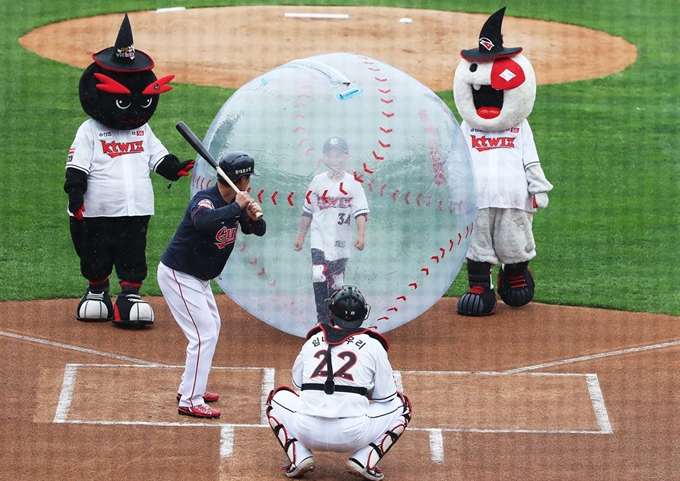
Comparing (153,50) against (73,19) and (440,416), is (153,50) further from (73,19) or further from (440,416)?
(440,416)

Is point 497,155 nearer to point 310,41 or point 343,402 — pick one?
point 343,402

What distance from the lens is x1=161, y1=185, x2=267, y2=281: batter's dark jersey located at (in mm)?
7383

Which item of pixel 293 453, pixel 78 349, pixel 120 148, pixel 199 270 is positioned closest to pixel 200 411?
pixel 199 270

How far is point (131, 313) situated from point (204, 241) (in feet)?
6.26

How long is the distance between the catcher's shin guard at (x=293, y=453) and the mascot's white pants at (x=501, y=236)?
10.8ft

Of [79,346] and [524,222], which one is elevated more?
[524,222]

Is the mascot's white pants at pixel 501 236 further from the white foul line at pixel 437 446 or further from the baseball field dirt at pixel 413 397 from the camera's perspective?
the white foul line at pixel 437 446

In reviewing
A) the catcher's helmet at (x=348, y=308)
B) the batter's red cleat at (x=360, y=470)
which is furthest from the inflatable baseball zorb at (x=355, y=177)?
the batter's red cleat at (x=360, y=470)

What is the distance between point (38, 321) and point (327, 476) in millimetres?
3316

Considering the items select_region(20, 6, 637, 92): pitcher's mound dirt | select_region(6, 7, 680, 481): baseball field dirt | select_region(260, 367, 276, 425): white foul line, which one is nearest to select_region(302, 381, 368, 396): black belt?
select_region(6, 7, 680, 481): baseball field dirt

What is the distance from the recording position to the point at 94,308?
9359mm

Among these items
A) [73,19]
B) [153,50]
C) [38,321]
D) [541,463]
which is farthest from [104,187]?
[73,19]

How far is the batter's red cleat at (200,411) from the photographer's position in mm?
7500

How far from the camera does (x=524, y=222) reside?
9.65m
